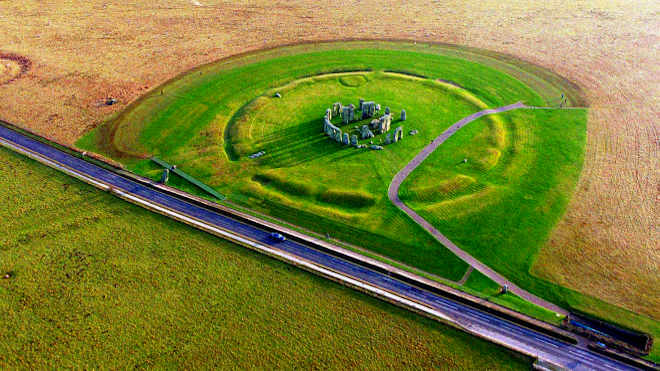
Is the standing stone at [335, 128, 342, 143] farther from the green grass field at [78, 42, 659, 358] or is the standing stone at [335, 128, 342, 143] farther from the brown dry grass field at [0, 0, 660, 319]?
the brown dry grass field at [0, 0, 660, 319]

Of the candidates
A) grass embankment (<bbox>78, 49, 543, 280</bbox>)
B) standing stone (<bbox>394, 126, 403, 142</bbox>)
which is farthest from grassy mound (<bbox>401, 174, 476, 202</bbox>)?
standing stone (<bbox>394, 126, 403, 142</bbox>)

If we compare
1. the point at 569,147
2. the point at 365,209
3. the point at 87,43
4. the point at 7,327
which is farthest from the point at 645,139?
Answer: the point at 87,43

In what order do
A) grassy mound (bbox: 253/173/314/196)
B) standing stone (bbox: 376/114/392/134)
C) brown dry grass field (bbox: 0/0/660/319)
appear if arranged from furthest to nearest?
1. standing stone (bbox: 376/114/392/134)
2. grassy mound (bbox: 253/173/314/196)
3. brown dry grass field (bbox: 0/0/660/319)

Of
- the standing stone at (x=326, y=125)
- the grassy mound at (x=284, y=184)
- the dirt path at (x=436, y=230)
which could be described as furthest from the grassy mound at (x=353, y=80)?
the grassy mound at (x=284, y=184)

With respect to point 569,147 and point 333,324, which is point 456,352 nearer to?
point 333,324

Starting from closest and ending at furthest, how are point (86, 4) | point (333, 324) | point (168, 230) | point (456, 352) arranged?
point (456, 352) < point (333, 324) < point (168, 230) < point (86, 4)

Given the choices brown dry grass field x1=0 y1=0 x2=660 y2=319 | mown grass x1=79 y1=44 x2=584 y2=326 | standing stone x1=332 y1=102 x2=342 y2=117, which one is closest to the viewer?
brown dry grass field x1=0 y1=0 x2=660 y2=319

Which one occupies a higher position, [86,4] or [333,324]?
[86,4]
